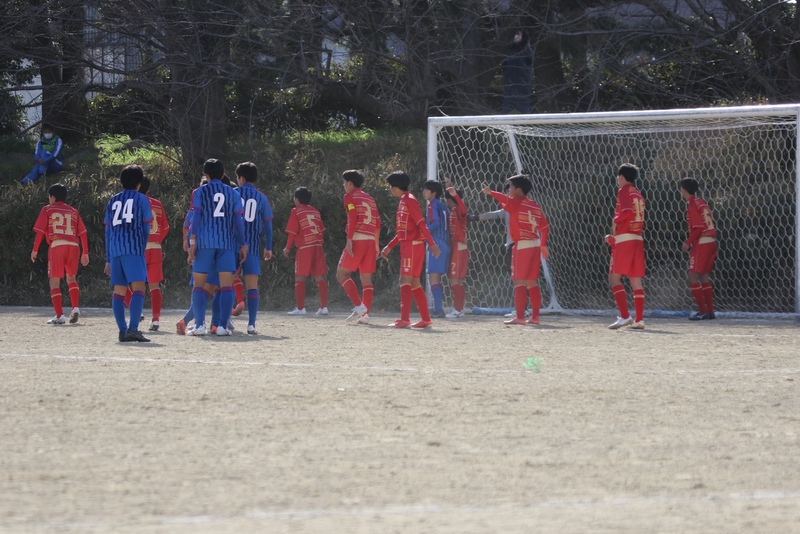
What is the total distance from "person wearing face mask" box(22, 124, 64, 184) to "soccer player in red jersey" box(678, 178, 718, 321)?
1240cm

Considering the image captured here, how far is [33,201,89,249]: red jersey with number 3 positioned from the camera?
14164mm

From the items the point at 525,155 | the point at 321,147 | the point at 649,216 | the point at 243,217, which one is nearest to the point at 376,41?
the point at 321,147

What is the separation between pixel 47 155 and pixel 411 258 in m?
11.5

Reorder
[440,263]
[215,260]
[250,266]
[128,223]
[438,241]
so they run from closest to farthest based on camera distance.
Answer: [128,223], [215,260], [250,266], [438,241], [440,263]

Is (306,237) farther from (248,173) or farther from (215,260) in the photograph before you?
(215,260)

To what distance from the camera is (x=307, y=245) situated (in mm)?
15984

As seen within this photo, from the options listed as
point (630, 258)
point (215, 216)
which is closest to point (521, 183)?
point (630, 258)

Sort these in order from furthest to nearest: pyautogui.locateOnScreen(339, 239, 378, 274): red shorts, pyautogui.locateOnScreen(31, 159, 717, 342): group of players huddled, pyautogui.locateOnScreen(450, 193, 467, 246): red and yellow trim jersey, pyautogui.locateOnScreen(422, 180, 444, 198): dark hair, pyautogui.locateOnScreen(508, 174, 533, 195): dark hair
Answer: pyautogui.locateOnScreen(450, 193, 467, 246): red and yellow trim jersey
pyautogui.locateOnScreen(422, 180, 444, 198): dark hair
pyautogui.locateOnScreen(339, 239, 378, 274): red shorts
pyautogui.locateOnScreen(508, 174, 533, 195): dark hair
pyautogui.locateOnScreen(31, 159, 717, 342): group of players huddled

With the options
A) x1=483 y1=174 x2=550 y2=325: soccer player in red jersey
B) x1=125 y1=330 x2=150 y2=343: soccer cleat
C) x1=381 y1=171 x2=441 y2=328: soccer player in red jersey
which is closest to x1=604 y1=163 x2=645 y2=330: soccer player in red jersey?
x1=483 y1=174 x2=550 y2=325: soccer player in red jersey

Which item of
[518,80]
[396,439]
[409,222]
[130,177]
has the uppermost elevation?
[518,80]

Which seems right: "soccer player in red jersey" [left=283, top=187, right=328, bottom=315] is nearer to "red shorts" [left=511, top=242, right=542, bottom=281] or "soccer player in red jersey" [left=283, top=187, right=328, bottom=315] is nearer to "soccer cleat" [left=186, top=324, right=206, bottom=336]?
"red shorts" [left=511, top=242, right=542, bottom=281]

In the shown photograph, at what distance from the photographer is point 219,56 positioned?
844 inches

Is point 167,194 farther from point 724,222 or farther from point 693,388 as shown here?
point 693,388

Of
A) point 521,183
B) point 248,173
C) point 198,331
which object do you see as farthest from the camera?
point 521,183
